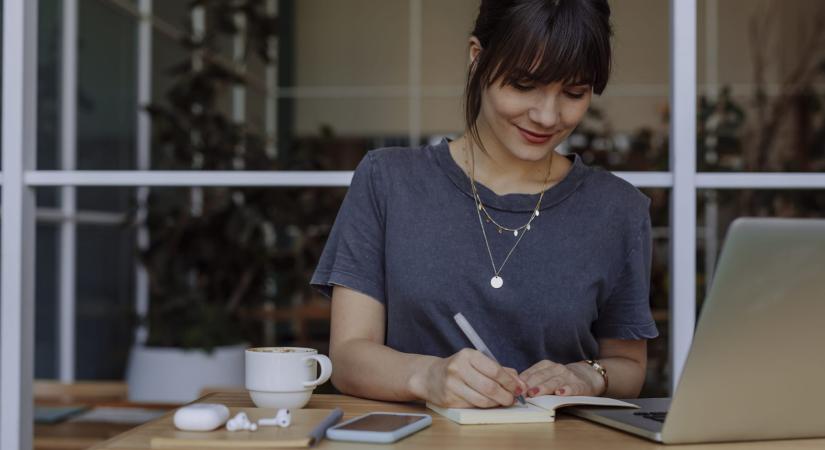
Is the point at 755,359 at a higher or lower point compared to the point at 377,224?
lower

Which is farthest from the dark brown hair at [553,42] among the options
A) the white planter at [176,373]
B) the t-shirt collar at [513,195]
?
the white planter at [176,373]

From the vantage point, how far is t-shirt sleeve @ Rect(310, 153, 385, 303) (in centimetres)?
150

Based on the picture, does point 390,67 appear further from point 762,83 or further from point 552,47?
point 552,47

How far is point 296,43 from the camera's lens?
7.93m

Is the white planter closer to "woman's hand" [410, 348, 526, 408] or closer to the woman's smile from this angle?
the woman's smile

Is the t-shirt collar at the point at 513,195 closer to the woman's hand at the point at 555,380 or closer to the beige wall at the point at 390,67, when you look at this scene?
the woman's hand at the point at 555,380

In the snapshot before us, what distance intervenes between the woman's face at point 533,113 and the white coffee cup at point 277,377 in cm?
48

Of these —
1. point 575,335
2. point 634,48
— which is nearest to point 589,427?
point 575,335

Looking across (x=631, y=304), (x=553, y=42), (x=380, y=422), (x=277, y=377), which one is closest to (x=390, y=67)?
(x=631, y=304)

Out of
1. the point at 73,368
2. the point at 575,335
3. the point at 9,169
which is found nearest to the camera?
the point at 575,335

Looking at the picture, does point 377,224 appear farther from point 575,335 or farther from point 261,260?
point 261,260

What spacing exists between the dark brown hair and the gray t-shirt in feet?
0.76

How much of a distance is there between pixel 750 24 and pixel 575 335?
6.34 metres

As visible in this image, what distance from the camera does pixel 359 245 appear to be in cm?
152
